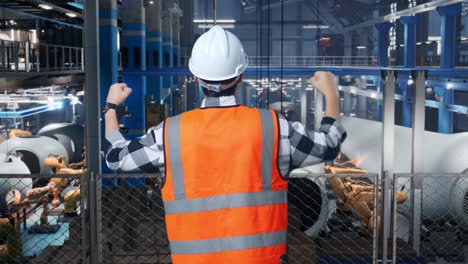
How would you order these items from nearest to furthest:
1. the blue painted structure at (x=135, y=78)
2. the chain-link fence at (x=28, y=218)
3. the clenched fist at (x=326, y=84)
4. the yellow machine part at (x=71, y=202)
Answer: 1. the clenched fist at (x=326, y=84)
2. the chain-link fence at (x=28, y=218)
3. the yellow machine part at (x=71, y=202)
4. the blue painted structure at (x=135, y=78)

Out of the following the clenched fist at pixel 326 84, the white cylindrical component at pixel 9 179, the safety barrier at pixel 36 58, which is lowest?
the white cylindrical component at pixel 9 179

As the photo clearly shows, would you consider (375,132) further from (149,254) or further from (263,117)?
(263,117)

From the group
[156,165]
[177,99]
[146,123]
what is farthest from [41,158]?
[177,99]

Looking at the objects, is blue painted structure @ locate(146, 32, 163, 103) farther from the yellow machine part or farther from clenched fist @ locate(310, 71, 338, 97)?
clenched fist @ locate(310, 71, 338, 97)

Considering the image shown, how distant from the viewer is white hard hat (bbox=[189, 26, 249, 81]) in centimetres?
169

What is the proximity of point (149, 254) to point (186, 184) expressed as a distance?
7.50 feet

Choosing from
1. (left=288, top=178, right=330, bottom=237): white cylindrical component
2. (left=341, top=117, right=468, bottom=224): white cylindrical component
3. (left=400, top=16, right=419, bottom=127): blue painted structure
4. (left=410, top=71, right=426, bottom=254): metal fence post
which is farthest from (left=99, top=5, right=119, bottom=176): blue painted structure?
(left=400, top=16, right=419, bottom=127): blue painted structure

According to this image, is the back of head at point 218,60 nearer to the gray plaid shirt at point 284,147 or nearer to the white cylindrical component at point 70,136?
the gray plaid shirt at point 284,147

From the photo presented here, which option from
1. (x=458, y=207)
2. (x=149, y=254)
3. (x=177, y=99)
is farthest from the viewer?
(x=177, y=99)

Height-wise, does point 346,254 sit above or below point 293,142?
below

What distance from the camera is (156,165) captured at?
168cm

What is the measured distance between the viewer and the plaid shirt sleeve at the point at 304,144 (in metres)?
1.65

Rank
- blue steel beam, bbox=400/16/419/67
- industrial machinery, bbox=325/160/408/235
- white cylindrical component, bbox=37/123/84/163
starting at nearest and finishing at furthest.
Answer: industrial machinery, bbox=325/160/408/235 → white cylindrical component, bbox=37/123/84/163 → blue steel beam, bbox=400/16/419/67

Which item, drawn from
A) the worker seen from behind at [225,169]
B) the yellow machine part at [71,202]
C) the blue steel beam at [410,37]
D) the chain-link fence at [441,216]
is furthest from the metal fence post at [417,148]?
the blue steel beam at [410,37]
